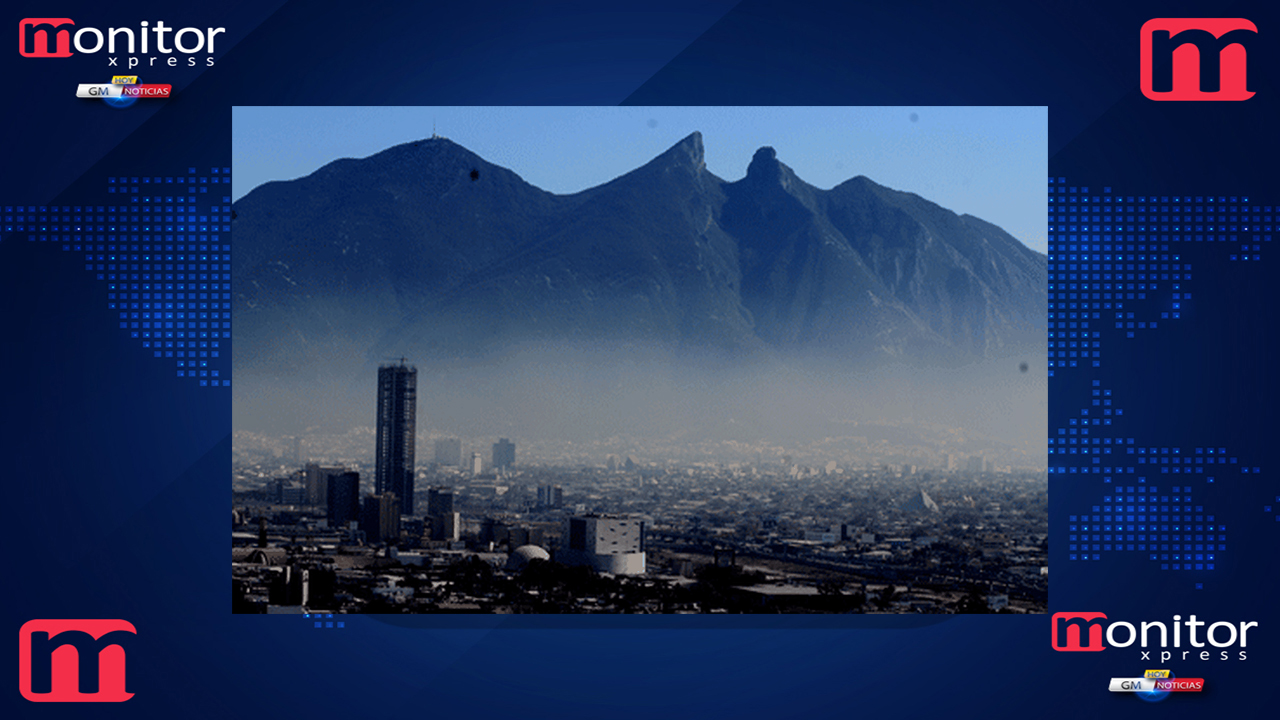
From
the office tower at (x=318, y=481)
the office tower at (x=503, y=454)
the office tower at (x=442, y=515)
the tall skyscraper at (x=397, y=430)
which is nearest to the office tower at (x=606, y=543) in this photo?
the office tower at (x=503, y=454)

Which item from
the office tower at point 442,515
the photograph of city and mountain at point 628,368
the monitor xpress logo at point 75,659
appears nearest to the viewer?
the monitor xpress logo at point 75,659

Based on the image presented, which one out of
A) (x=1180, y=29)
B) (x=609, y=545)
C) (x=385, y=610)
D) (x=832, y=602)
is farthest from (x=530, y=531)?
(x=1180, y=29)

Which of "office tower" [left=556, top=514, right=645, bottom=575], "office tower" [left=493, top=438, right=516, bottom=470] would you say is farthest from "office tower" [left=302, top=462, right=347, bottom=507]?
"office tower" [left=556, top=514, right=645, bottom=575]

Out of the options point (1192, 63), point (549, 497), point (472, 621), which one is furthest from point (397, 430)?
point (1192, 63)

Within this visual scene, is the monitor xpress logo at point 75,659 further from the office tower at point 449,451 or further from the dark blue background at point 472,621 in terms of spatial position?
the office tower at point 449,451

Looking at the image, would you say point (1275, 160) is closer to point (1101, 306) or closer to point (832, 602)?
point (1101, 306)
